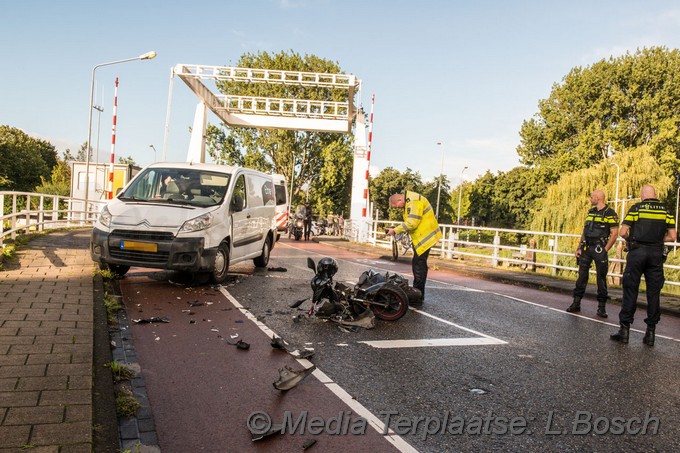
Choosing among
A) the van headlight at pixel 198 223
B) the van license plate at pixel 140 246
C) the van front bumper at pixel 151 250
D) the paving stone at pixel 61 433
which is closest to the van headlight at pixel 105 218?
the van front bumper at pixel 151 250

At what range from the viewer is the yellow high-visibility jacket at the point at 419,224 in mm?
8305

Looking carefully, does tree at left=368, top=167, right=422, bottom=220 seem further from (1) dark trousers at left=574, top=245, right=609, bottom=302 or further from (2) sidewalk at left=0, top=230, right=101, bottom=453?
(2) sidewalk at left=0, top=230, right=101, bottom=453

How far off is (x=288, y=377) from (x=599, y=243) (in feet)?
20.6

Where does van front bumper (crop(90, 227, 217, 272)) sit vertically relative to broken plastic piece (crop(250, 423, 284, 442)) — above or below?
above

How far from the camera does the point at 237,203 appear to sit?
9.21 m

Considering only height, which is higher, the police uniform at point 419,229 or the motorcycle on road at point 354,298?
the police uniform at point 419,229

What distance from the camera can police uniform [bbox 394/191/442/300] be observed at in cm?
831

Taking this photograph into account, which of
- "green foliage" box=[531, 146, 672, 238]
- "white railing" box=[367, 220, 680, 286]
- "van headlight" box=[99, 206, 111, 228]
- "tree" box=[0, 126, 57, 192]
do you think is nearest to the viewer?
"van headlight" box=[99, 206, 111, 228]

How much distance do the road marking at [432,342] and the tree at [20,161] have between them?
66.7m

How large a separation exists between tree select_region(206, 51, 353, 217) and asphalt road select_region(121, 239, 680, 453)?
33.6 m

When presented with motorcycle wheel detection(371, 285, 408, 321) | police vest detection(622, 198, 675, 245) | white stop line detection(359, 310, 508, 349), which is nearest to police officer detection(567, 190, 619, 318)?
police vest detection(622, 198, 675, 245)

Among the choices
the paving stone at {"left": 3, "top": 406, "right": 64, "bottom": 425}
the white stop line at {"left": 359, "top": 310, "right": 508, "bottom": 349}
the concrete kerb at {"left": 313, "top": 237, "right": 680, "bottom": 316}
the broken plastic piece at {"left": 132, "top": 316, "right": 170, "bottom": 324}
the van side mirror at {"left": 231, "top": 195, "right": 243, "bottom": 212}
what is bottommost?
the concrete kerb at {"left": 313, "top": 237, "right": 680, "bottom": 316}

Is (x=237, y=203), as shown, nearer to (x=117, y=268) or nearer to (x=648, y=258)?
(x=117, y=268)

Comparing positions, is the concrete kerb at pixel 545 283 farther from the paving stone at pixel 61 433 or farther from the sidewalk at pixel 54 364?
the paving stone at pixel 61 433
